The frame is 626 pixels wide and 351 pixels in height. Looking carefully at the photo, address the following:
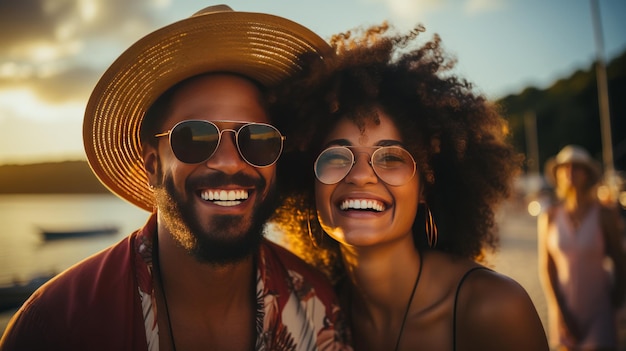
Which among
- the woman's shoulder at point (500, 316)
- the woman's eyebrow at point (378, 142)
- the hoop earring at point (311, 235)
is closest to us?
the woman's shoulder at point (500, 316)

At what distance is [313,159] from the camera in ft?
10.4

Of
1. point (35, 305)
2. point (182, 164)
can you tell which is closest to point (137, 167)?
point (182, 164)

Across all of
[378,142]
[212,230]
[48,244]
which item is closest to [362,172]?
[378,142]

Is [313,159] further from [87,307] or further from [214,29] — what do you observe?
[87,307]

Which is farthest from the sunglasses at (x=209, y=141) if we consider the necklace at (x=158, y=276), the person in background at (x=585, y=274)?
the person in background at (x=585, y=274)

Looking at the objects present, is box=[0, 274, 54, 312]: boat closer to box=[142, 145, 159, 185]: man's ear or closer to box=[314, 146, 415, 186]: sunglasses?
box=[142, 145, 159, 185]: man's ear

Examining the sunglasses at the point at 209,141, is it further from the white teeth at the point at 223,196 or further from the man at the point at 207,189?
the white teeth at the point at 223,196

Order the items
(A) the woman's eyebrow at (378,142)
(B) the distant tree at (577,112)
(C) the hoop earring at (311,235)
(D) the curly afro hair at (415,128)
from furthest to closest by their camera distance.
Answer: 1. (B) the distant tree at (577,112)
2. (C) the hoop earring at (311,235)
3. (D) the curly afro hair at (415,128)
4. (A) the woman's eyebrow at (378,142)

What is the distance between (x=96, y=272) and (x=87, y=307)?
0.21 meters

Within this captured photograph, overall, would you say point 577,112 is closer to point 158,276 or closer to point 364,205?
point 364,205

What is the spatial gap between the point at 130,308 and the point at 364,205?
4.40ft

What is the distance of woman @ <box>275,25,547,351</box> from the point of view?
8.86ft

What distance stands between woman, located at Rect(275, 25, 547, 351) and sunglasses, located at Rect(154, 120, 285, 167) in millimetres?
352

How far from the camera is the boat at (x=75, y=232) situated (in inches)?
1610
